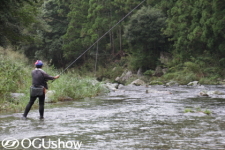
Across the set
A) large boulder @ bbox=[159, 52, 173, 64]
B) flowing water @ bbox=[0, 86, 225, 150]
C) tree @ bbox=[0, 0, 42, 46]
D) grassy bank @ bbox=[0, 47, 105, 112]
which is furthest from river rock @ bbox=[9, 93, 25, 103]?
large boulder @ bbox=[159, 52, 173, 64]

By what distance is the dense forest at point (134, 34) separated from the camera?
2492 centimetres

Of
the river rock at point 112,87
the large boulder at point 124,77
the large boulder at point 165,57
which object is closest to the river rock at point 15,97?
the river rock at point 112,87

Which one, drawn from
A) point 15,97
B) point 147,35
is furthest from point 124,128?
point 147,35

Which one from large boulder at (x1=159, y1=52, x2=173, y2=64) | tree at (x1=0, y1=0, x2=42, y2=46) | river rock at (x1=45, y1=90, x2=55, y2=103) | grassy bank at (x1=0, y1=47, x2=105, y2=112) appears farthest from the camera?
large boulder at (x1=159, y1=52, x2=173, y2=64)

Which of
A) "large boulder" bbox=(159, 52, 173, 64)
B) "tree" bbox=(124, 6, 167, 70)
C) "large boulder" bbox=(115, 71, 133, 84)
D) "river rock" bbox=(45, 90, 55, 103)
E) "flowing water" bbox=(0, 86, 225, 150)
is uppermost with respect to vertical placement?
"tree" bbox=(124, 6, 167, 70)

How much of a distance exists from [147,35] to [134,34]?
1438mm

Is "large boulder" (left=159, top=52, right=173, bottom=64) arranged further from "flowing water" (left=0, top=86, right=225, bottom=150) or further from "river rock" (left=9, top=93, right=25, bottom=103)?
"flowing water" (left=0, top=86, right=225, bottom=150)

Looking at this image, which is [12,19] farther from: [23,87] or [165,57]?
[165,57]

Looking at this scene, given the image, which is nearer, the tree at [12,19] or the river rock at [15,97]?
the river rock at [15,97]

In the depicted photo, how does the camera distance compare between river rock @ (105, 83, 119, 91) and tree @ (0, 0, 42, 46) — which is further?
river rock @ (105, 83, 119, 91)

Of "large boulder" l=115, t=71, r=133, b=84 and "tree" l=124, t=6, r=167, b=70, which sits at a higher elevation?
"tree" l=124, t=6, r=167, b=70

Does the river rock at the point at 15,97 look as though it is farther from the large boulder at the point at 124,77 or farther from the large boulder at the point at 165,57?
the large boulder at the point at 165,57

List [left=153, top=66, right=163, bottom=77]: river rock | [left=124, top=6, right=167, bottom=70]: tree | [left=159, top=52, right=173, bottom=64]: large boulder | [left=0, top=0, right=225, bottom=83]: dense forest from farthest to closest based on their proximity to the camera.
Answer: [left=124, top=6, right=167, bottom=70]: tree < [left=159, top=52, right=173, bottom=64]: large boulder < [left=153, top=66, right=163, bottom=77]: river rock < [left=0, top=0, right=225, bottom=83]: dense forest

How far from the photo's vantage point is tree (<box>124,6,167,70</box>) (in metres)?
31.8
